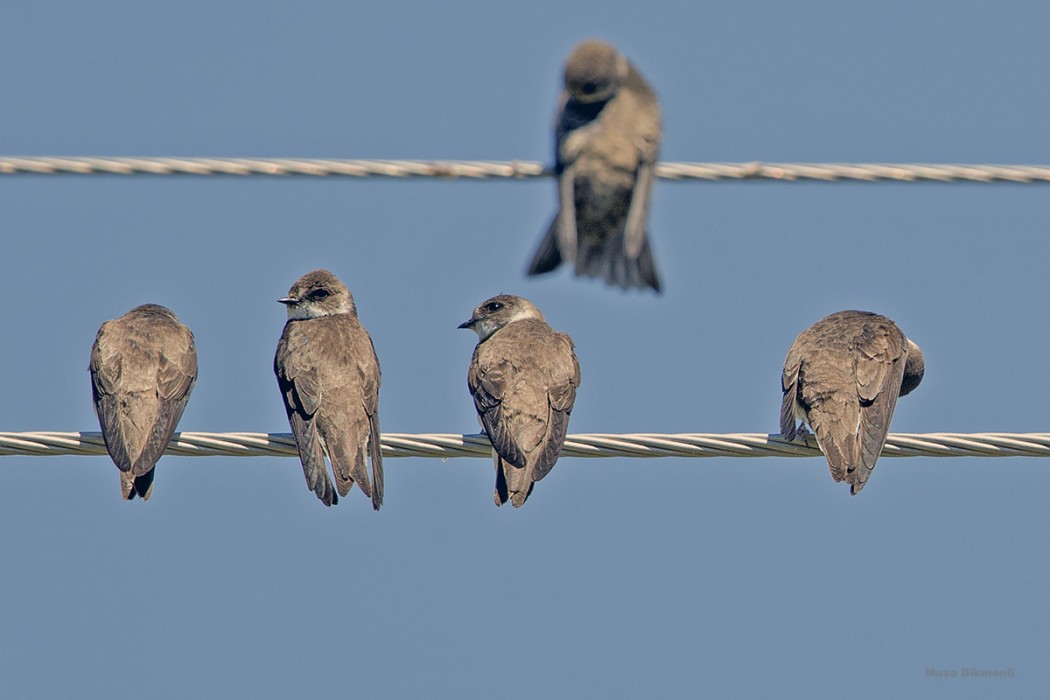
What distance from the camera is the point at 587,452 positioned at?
1056 cm

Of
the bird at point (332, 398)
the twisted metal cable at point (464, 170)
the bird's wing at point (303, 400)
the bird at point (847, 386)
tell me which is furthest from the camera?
the bird at point (847, 386)

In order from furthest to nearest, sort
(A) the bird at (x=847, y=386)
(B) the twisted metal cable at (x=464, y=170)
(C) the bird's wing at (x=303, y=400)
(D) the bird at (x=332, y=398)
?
(A) the bird at (x=847, y=386) → (D) the bird at (x=332, y=398) → (C) the bird's wing at (x=303, y=400) → (B) the twisted metal cable at (x=464, y=170)

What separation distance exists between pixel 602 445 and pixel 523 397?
5.10 feet

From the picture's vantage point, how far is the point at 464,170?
813 centimetres

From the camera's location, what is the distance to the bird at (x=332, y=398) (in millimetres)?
11258

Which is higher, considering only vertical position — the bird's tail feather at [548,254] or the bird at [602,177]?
the bird at [602,177]

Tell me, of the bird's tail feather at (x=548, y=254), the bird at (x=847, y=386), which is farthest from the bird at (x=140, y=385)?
the bird at (x=847, y=386)

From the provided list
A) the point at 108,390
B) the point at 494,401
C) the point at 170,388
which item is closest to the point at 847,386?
the point at 494,401

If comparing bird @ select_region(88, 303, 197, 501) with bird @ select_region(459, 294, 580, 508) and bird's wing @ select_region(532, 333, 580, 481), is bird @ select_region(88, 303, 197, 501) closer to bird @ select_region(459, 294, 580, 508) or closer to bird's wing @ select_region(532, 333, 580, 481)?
bird @ select_region(459, 294, 580, 508)

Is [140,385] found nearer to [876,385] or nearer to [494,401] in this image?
[494,401]

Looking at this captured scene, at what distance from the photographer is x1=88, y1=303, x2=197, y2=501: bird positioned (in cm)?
1120

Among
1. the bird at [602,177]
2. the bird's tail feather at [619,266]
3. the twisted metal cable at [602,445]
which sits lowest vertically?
the twisted metal cable at [602,445]

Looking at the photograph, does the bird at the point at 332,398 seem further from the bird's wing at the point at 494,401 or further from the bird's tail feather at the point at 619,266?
A: the bird's tail feather at the point at 619,266

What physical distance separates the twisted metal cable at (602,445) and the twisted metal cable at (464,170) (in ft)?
6.28
